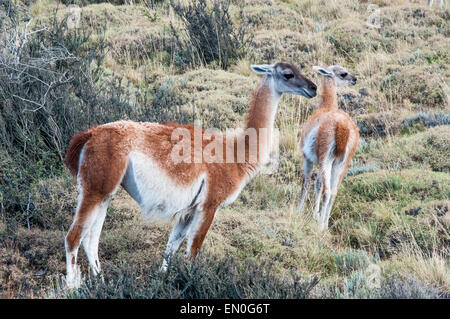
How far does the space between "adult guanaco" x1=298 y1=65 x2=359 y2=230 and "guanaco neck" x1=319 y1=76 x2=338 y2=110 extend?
292mm

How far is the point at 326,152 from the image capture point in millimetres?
7512

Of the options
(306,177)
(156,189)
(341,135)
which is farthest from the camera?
(306,177)

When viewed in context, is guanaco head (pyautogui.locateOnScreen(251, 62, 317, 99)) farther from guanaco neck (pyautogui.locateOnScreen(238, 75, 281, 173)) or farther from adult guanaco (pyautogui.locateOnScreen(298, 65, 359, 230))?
adult guanaco (pyautogui.locateOnScreen(298, 65, 359, 230))

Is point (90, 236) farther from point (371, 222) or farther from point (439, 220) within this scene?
point (439, 220)

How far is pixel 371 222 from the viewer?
6.93 m

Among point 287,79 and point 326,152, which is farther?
point 326,152

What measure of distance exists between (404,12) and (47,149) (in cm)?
1047

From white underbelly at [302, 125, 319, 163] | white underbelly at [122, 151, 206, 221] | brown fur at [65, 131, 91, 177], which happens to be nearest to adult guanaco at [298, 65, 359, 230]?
white underbelly at [302, 125, 319, 163]

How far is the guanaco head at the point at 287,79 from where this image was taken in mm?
5840

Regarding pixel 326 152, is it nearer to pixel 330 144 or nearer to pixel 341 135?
pixel 330 144

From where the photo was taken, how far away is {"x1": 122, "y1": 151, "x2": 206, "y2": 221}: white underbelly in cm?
499

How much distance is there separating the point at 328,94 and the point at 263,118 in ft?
9.81

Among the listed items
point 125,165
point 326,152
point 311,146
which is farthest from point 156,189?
point 311,146

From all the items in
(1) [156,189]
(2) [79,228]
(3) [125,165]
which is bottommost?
(2) [79,228]
